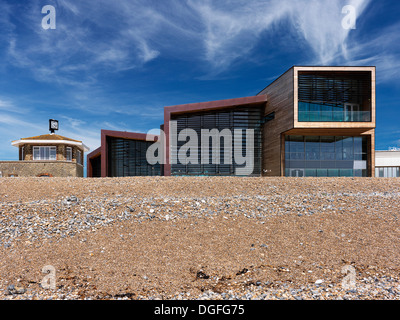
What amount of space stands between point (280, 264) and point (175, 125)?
18.3 m

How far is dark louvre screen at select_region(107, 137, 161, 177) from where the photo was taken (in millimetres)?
27766

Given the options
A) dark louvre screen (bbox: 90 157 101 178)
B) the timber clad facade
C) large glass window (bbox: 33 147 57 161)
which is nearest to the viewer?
the timber clad facade

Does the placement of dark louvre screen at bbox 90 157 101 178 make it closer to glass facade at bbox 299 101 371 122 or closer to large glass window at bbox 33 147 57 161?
large glass window at bbox 33 147 57 161

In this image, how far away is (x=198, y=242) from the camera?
7.05 meters

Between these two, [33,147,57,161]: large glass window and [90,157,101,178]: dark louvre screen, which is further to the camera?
[90,157,101,178]: dark louvre screen

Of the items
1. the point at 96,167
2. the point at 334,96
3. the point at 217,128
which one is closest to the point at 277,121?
the point at 217,128

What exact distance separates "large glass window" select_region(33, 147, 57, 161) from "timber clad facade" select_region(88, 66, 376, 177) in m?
17.8

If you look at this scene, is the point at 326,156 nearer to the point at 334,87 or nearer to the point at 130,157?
the point at 334,87

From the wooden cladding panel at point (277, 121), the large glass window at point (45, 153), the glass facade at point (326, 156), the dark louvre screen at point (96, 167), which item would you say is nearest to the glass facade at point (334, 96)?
the wooden cladding panel at point (277, 121)

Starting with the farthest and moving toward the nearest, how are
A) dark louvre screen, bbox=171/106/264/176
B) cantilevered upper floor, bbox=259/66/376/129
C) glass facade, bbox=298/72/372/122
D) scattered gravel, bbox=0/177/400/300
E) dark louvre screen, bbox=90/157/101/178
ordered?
dark louvre screen, bbox=90/157/101/178, dark louvre screen, bbox=171/106/264/176, glass facade, bbox=298/72/372/122, cantilevered upper floor, bbox=259/66/376/129, scattered gravel, bbox=0/177/400/300

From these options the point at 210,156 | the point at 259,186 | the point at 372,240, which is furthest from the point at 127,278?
the point at 210,156

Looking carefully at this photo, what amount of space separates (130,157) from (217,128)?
11.2 metres

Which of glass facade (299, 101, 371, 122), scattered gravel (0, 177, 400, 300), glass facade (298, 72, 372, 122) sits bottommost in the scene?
scattered gravel (0, 177, 400, 300)

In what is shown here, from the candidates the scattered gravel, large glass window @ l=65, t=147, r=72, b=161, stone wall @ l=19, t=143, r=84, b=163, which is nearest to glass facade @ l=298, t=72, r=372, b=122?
the scattered gravel
